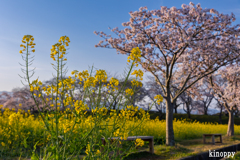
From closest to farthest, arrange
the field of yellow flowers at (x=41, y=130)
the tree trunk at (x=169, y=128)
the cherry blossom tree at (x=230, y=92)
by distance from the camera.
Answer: the field of yellow flowers at (x=41, y=130), the tree trunk at (x=169, y=128), the cherry blossom tree at (x=230, y=92)

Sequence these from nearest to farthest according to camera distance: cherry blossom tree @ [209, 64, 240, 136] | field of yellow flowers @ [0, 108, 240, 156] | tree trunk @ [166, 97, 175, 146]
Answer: field of yellow flowers @ [0, 108, 240, 156]
tree trunk @ [166, 97, 175, 146]
cherry blossom tree @ [209, 64, 240, 136]

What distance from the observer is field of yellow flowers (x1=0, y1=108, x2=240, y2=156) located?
3.09 m

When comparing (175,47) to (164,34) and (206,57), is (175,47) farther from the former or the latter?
(206,57)

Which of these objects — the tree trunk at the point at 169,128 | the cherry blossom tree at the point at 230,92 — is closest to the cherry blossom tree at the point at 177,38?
the tree trunk at the point at 169,128

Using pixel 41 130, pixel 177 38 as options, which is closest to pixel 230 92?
pixel 177 38

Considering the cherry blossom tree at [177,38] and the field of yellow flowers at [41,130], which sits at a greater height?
the cherry blossom tree at [177,38]

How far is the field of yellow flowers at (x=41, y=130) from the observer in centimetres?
309

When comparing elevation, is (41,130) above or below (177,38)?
below

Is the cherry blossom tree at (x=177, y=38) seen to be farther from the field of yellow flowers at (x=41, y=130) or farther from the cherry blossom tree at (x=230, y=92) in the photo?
the cherry blossom tree at (x=230, y=92)

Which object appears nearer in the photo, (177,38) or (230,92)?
(177,38)

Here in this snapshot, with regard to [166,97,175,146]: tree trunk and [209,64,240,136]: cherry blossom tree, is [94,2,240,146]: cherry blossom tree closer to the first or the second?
[166,97,175,146]: tree trunk

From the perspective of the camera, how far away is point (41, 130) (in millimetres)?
6684

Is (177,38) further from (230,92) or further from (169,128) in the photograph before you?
(230,92)

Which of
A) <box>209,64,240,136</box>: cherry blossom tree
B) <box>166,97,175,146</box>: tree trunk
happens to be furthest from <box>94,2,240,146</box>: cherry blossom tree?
<box>209,64,240,136</box>: cherry blossom tree
